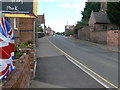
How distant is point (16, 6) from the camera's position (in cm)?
1064

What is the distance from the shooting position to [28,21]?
1216 inches

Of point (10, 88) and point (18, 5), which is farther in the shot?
point (18, 5)

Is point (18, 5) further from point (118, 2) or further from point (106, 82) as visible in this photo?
point (118, 2)

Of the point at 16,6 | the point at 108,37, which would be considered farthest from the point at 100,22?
the point at 16,6

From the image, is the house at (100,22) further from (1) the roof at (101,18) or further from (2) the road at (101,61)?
(2) the road at (101,61)

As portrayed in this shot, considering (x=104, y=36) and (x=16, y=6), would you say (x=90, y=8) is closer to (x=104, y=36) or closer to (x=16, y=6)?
(x=104, y=36)

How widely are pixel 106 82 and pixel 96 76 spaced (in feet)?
4.32

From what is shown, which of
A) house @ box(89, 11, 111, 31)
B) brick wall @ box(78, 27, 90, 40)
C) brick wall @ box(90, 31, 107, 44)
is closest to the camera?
brick wall @ box(90, 31, 107, 44)

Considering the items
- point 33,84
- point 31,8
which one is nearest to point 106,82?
point 33,84

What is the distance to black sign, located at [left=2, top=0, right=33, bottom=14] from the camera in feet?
34.7

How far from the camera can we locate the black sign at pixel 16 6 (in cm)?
1058

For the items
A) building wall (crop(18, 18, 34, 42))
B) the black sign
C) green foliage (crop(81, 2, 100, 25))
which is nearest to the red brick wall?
building wall (crop(18, 18, 34, 42))

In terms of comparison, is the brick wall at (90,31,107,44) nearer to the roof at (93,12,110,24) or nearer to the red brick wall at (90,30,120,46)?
the red brick wall at (90,30,120,46)

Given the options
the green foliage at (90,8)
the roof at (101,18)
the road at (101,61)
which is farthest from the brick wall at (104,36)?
the green foliage at (90,8)
